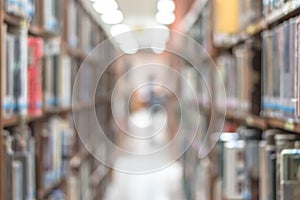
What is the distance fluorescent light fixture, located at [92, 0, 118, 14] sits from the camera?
17.4 feet

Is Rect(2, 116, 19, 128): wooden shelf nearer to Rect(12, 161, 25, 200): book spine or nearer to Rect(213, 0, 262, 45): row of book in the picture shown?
Rect(12, 161, 25, 200): book spine

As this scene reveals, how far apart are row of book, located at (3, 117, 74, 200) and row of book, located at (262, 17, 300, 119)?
866 mm

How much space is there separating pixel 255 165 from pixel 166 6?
4.76m

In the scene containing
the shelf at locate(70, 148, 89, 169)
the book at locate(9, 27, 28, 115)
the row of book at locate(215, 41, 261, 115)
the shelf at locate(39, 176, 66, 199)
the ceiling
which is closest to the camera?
the book at locate(9, 27, 28, 115)

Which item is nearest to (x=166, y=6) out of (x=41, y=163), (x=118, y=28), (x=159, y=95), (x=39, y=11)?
(x=118, y=28)

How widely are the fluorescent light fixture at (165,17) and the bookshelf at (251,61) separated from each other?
9.74 ft

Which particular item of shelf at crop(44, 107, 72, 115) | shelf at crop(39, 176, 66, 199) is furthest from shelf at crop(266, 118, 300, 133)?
shelf at crop(44, 107, 72, 115)

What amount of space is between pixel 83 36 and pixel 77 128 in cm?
83

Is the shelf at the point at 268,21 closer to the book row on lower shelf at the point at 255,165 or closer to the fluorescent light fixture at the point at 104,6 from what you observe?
the book row on lower shelf at the point at 255,165

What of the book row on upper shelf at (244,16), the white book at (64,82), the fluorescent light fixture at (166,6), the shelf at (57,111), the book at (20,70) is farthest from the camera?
the fluorescent light fixture at (166,6)

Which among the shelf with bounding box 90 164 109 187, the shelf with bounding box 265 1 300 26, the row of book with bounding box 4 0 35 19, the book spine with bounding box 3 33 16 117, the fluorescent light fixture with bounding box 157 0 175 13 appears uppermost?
the fluorescent light fixture with bounding box 157 0 175 13

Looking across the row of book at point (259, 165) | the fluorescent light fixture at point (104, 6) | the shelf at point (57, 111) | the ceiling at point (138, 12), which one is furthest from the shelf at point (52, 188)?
the ceiling at point (138, 12)

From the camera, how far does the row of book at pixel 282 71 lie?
1606mm

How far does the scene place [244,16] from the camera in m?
2.58
